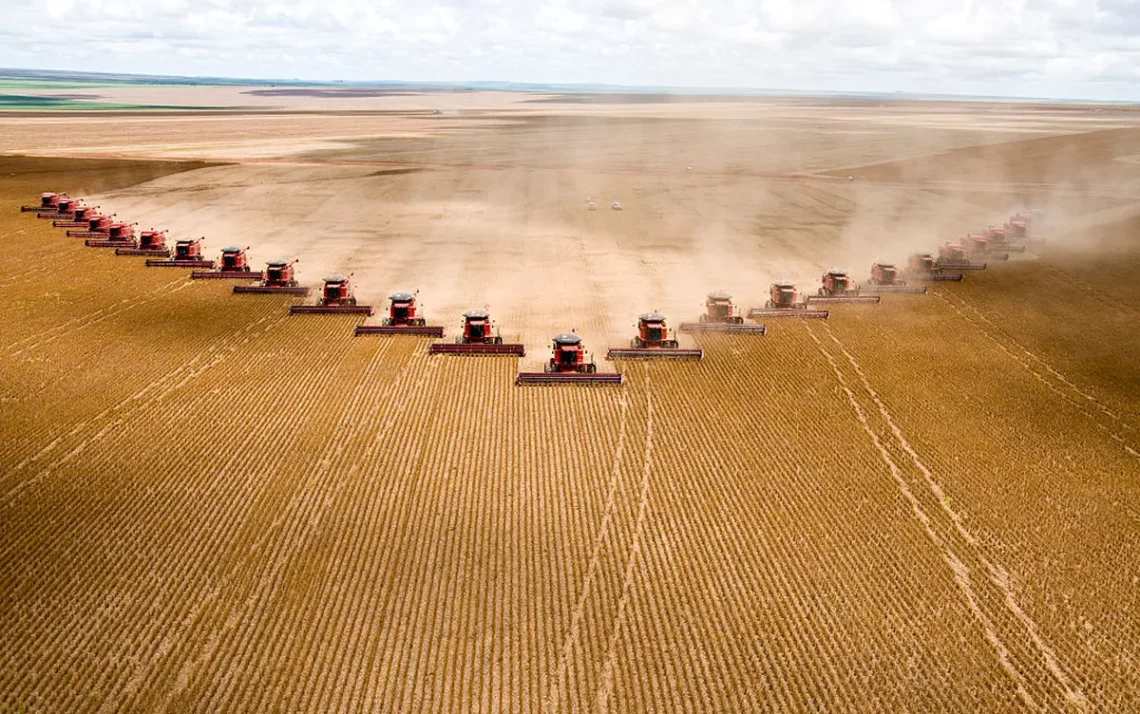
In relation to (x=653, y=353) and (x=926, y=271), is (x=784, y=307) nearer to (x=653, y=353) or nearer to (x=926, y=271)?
(x=653, y=353)

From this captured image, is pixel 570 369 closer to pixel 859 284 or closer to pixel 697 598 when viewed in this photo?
pixel 697 598

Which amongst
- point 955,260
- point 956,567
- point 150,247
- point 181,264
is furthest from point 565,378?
point 150,247

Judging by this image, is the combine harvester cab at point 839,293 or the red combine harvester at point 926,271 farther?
the red combine harvester at point 926,271

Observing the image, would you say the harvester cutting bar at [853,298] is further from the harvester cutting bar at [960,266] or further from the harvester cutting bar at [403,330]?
the harvester cutting bar at [403,330]

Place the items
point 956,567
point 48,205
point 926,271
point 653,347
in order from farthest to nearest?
point 48,205 → point 926,271 → point 653,347 → point 956,567

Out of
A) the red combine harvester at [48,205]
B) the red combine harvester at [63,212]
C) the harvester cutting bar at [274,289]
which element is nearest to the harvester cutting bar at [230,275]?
the harvester cutting bar at [274,289]

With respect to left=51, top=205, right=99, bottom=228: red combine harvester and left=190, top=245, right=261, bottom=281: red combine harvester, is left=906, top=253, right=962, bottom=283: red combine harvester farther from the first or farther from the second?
left=51, top=205, right=99, bottom=228: red combine harvester
